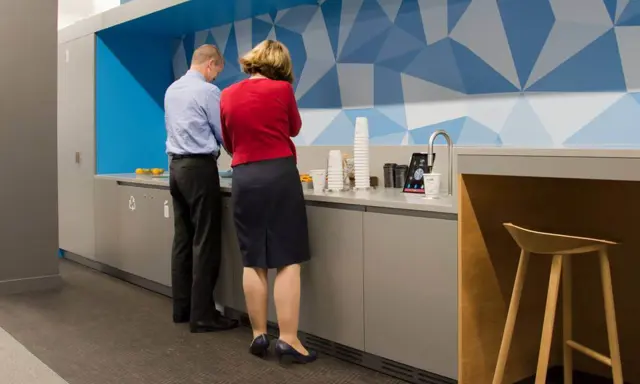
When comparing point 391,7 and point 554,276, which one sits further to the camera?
point 391,7

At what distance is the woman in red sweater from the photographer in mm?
2906

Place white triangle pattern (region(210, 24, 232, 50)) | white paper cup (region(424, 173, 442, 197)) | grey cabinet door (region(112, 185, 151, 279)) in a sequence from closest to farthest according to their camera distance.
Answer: white paper cup (region(424, 173, 442, 197)) → grey cabinet door (region(112, 185, 151, 279)) → white triangle pattern (region(210, 24, 232, 50))

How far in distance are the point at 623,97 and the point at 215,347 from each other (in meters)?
2.17

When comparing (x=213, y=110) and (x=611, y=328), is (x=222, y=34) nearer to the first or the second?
(x=213, y=110)

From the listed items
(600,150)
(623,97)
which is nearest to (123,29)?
(623,97)

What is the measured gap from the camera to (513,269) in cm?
259

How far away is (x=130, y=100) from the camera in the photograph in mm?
5406

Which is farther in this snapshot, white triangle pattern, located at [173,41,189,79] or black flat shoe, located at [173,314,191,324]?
white triangle pattern, located at [173,41,189,79]

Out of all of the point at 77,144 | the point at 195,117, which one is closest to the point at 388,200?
the point at 195,117

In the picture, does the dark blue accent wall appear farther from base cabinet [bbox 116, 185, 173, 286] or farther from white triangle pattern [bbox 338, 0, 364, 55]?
white triangle pattern [bbox 338, 0, 364, 55]

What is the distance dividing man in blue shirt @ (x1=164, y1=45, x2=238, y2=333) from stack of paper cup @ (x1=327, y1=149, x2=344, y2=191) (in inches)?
26.4

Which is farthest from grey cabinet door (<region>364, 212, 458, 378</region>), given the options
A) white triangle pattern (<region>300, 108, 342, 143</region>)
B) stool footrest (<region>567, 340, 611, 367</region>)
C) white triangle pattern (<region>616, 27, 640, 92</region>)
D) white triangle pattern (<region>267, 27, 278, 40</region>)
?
white triangle pattern (<region>267, 27, 278, 40</region>)

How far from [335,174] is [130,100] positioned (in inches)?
107

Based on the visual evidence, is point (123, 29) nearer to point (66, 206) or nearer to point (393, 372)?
point (66, 206)
